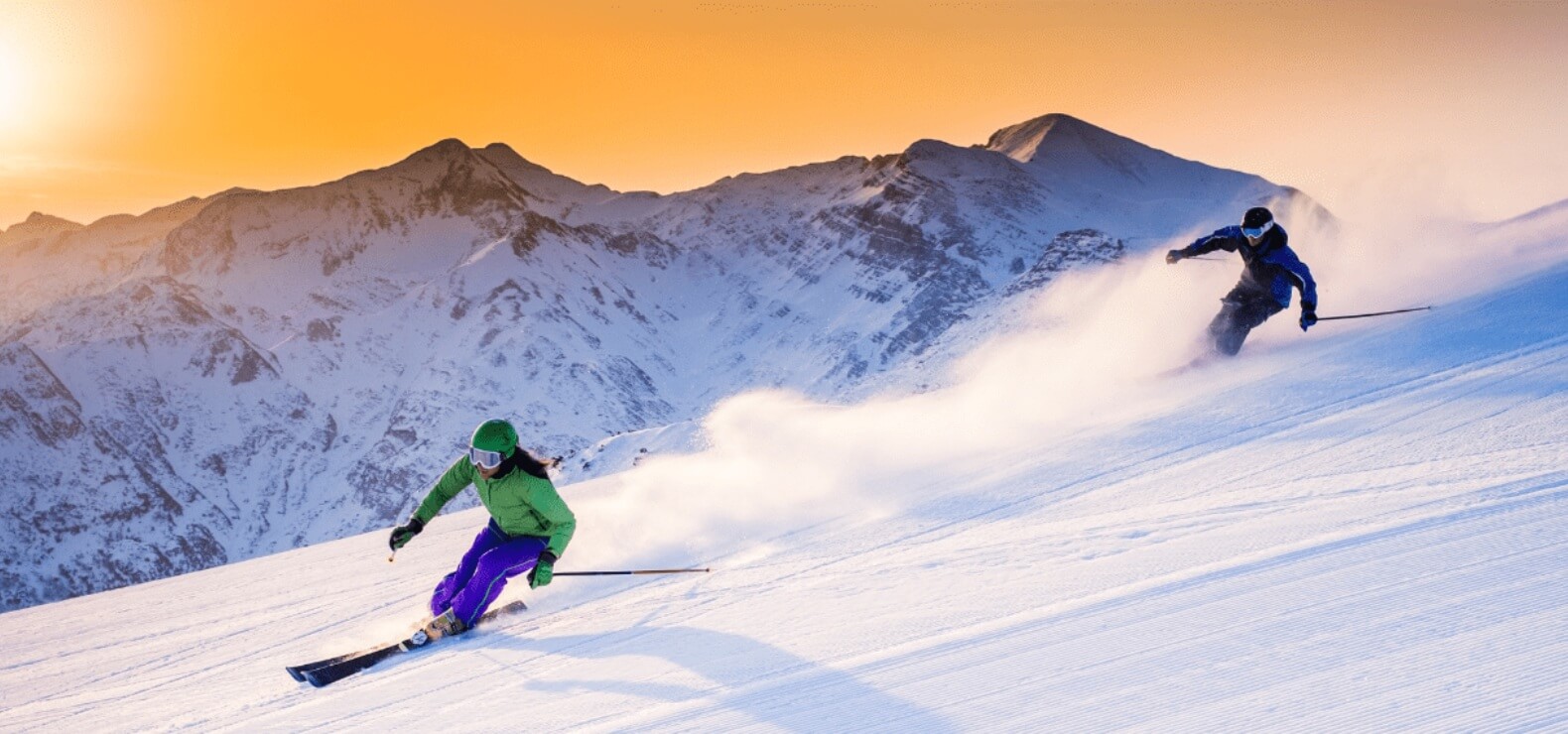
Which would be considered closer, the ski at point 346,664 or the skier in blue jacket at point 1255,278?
the ski at point 346,664

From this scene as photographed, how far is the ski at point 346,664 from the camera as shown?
6.34 meters

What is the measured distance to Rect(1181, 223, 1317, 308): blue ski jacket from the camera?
1112 centimetres

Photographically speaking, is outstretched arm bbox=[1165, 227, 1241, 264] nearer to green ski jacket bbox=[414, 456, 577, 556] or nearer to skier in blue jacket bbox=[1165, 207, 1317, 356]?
skier in blue jacket bbox=[1165, 207, 1317, 356]

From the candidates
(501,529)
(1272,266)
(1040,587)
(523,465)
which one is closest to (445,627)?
(501,529)

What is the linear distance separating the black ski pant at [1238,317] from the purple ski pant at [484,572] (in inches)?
368

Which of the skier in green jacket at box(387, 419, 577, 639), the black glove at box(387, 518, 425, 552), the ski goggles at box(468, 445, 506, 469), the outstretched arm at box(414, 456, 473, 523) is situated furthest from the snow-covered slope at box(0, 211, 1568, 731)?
the ski goggles at box(468, 445, 506, 469)

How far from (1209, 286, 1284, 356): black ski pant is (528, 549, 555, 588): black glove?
9437mm

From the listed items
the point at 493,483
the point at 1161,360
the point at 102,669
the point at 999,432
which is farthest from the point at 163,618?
the point at 1161,360

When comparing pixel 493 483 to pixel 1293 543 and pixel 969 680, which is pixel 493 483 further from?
pixel 1293 543

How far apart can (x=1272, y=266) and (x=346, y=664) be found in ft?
36.6

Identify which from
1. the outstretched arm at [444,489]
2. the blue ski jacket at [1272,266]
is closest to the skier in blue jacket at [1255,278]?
the blue ski jacket at [1272,266]

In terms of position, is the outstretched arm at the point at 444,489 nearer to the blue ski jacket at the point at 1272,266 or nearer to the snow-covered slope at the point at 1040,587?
the snow-covered slope at the point at 1040,587

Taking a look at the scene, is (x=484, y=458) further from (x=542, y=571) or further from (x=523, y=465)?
(x=542, y=571)

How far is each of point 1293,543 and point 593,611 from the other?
492cm
